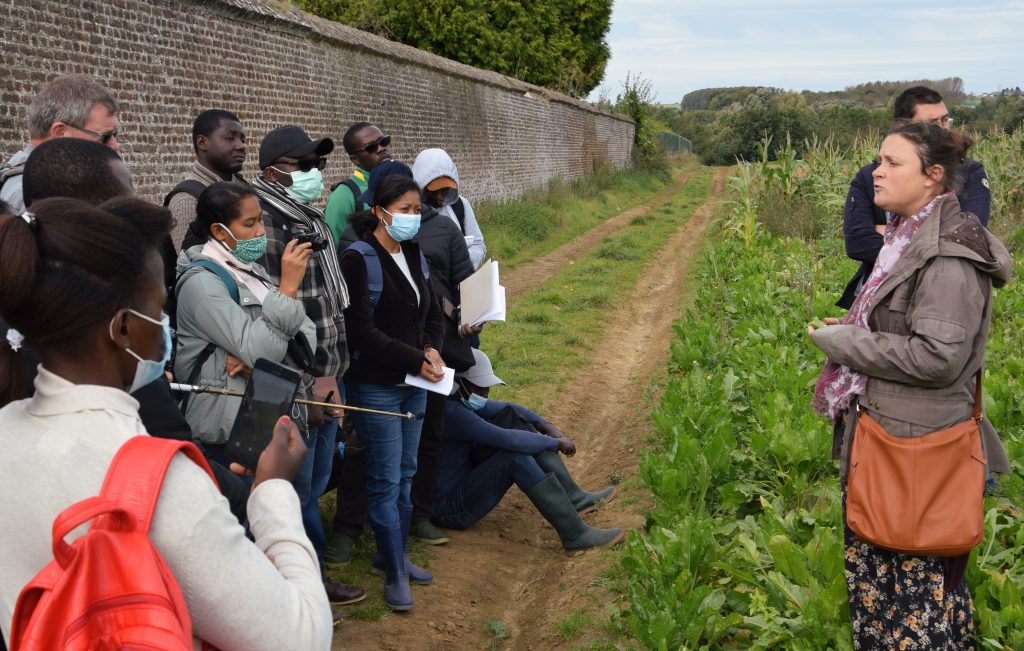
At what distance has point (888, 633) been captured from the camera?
2.99 m

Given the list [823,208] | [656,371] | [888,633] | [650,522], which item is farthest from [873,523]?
[823,208]

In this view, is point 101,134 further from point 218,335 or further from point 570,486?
point 570,486

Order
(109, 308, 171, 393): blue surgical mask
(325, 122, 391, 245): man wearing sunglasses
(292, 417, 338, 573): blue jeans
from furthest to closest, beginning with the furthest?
(325, 122, 391, 245): man wearing sunglasses
(292, 417, 338, 573): blue jeans
(109, 308, 171, 393): blue surgical mask

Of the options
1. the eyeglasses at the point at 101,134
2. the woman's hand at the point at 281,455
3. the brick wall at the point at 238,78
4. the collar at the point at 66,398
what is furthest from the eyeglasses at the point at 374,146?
the collar at the point at 66,398

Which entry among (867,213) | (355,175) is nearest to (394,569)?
(355,175)

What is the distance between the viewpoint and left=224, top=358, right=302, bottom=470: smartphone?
2041 millimetres

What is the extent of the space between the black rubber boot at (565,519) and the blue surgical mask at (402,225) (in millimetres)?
1587

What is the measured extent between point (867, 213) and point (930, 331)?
2153 mm

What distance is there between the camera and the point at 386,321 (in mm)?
4348

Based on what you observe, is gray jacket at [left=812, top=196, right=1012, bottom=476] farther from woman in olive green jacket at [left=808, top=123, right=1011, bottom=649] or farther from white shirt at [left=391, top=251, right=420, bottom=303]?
white shirt at [left=391, top=251, right=420, bottom=303]

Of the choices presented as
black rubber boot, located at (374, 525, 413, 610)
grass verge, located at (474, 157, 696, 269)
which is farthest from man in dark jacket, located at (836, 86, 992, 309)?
grass verge, located at (474, 157, 696, 269)

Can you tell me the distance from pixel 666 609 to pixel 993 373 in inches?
141

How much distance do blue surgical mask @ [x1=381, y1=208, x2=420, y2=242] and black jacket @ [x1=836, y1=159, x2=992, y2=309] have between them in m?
2.16

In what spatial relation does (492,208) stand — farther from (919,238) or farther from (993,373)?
(919,238)
